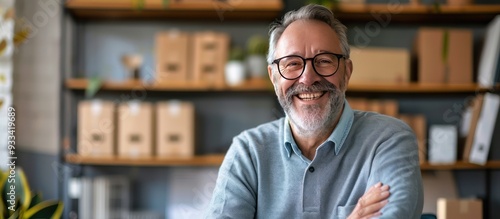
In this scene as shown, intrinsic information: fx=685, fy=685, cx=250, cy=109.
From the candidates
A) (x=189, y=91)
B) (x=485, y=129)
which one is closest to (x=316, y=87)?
(x=485, y=129)

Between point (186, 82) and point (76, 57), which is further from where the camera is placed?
point (76, 57)

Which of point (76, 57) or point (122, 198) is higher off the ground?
point (76, 57)

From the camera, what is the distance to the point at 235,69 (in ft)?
13.1

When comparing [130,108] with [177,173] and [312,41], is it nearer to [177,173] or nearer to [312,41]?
[177,173]

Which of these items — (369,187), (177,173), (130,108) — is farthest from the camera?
(177,173)

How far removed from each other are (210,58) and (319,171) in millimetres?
2165

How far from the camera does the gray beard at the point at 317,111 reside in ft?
6.52

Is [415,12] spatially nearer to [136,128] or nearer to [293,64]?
[136,128]

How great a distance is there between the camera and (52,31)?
166 inches

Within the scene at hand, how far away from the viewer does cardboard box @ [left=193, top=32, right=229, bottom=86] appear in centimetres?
403

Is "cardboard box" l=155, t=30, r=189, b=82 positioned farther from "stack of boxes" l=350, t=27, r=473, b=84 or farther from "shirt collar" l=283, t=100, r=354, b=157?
"shirt collar" l=283, t=100, r=354, b=157

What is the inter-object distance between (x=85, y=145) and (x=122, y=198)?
1.35ft

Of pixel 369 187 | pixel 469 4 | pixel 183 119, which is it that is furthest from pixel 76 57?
pixel 369 187

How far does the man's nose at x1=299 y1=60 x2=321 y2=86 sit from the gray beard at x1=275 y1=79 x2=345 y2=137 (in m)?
0.01
